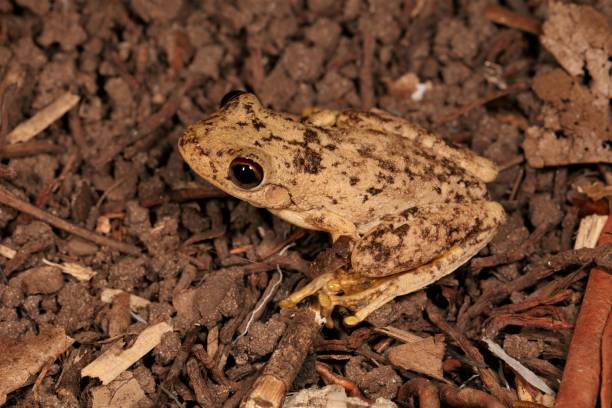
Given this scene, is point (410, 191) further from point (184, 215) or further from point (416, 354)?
point (184, 215)

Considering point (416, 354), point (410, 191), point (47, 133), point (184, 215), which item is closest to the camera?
point (416, 354)

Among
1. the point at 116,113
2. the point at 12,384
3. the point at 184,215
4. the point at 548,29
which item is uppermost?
the point at 548,29

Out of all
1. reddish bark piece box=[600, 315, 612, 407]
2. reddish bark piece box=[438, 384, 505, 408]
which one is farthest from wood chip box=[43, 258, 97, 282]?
reddish bark piece box=[600, 315, 612, 407]

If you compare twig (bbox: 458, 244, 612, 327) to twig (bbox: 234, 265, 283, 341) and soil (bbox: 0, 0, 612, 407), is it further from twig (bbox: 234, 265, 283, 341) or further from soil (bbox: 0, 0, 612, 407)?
twig (bbox: 234, 265, 283, 341)

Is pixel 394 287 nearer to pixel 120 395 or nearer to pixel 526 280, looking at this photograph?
pixel 526 280

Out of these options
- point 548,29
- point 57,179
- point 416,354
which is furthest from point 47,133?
point 548,29

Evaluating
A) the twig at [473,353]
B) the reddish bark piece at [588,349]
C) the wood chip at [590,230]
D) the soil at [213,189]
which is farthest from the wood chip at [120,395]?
the wood chip at [590,230]

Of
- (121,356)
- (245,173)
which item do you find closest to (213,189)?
(245,173)
